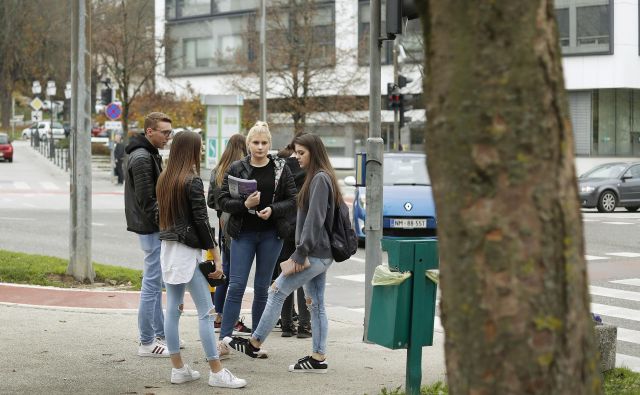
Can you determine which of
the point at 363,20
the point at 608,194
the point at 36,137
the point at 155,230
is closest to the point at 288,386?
the point at 155,230

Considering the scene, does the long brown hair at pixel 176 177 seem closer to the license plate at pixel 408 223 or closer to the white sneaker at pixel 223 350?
the white sneaker at pixel 223 350

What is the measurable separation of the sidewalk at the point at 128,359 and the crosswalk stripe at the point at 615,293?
3.80 metres

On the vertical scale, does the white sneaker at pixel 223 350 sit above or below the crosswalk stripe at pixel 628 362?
above

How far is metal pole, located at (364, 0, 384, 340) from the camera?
8469mm

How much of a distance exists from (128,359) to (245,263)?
1.15m

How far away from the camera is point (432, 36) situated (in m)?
3.30

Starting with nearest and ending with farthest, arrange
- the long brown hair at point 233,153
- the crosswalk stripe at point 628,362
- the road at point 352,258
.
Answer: the crosswalk stripe at point 628,362 < the long brown hair at point 233,153 < the road at point 352,258

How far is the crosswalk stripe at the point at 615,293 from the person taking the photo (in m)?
12.5

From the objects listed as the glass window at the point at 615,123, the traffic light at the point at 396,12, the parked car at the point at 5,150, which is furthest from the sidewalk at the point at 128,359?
the parked car at the point at 5,150

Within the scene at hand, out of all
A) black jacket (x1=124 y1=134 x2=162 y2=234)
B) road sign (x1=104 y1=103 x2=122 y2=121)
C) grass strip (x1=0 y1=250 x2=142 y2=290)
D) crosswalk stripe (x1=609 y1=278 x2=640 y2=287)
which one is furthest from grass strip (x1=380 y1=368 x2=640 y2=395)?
road sign (x1=104 y1=103 x2=122 y2=121)

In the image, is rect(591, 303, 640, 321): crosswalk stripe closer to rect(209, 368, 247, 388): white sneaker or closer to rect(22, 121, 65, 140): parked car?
rect(209, 368, 247, 388): white sneaker

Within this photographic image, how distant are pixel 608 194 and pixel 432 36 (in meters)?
26.6

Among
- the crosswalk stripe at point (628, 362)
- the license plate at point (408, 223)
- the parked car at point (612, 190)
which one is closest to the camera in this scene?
the crosswalk stripe at point (628, 362)

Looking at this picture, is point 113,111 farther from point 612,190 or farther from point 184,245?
point 184,245
